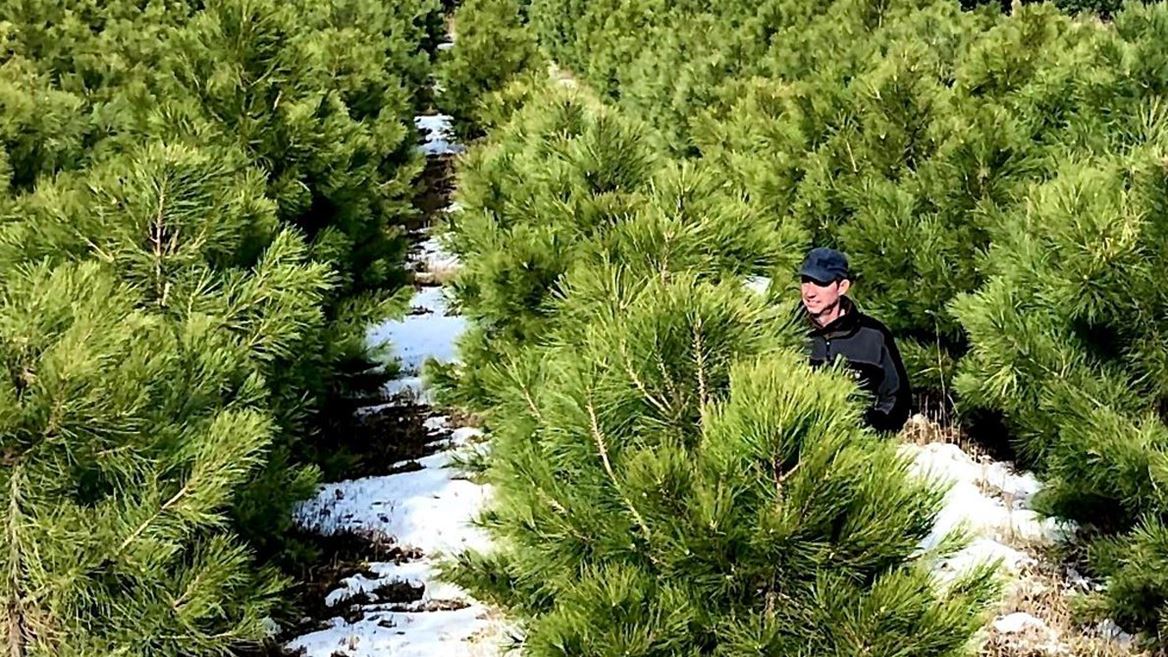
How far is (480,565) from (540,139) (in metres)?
3.00

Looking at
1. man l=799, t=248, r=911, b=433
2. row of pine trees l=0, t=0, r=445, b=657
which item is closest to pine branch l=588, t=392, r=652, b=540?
row of pine trees l=0, t=0, r=445, b=657

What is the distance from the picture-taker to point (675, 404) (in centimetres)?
256

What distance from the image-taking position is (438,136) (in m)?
20.4

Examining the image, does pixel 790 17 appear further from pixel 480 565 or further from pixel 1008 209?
pixel 480 565

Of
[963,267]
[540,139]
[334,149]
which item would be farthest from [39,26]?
[963,267]

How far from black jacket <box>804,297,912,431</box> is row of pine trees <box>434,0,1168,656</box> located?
31 centimetres

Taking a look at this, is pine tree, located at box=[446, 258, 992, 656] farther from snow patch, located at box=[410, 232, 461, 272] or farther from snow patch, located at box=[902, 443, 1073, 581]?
snow patch, located at box=[410, 232, 461, 272]

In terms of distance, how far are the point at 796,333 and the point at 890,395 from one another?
175 centimetres

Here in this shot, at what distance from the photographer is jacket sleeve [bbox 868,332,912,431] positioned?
4371 mm

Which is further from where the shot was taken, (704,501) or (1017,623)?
(1017,623)

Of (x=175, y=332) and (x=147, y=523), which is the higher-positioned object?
(x=175, y=332)

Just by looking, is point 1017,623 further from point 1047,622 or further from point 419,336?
point 419,336

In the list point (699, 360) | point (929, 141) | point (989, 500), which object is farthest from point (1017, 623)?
point (929, 141)

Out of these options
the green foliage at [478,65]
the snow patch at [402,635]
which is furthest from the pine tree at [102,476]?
the green foliage at [478,65]
